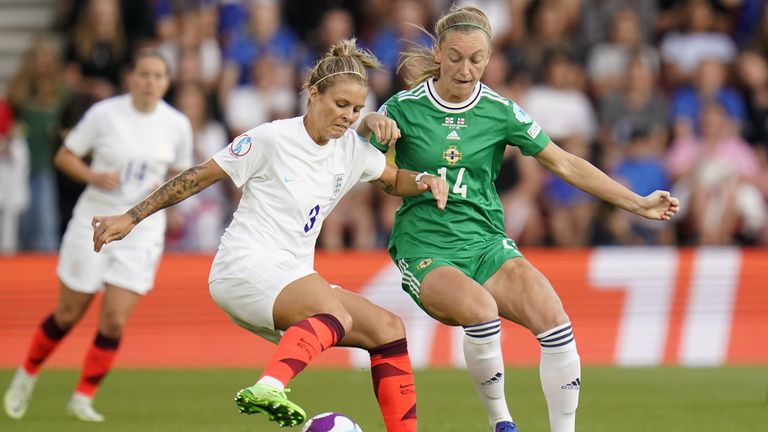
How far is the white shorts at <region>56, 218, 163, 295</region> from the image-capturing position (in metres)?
9.07

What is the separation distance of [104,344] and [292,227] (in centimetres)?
298

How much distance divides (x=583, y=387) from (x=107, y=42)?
265 inches

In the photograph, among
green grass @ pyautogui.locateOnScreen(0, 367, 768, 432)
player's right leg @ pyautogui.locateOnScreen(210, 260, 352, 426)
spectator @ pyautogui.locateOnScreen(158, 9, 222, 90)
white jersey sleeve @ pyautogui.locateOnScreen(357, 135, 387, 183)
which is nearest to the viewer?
player's right leg @ pyautogui.locateOnScreen(210, 260, 352, 426)

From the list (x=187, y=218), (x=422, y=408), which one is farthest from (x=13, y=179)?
(x=422, y=408)

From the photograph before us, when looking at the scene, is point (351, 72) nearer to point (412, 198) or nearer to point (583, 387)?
point (412, 198)

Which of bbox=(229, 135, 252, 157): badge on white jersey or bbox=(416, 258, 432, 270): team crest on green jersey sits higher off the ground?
bbox=(229, 135, 252, 157): badge on white jersey

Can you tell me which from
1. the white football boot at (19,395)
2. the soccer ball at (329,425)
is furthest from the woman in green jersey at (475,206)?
the white football boot at (19,395)

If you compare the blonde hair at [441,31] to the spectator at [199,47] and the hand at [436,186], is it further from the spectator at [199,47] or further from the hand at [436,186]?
the spectator at [199,47]

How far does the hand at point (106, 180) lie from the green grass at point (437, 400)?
5.19 ft

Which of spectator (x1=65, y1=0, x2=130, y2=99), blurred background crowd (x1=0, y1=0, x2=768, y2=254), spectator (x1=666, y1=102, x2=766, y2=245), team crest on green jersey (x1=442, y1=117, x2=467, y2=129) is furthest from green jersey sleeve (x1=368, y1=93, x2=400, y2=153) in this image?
spectator (x1=666, y1=102, x2=766, y2=245)

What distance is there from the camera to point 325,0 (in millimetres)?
15594

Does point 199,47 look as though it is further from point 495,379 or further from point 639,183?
point 495,379

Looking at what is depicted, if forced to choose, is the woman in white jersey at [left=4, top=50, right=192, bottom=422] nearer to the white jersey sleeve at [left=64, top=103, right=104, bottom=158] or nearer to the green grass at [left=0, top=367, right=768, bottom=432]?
the white jersey sleeve at [left=64, top=103, right=104, bottom=158]

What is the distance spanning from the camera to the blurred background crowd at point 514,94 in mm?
13828
